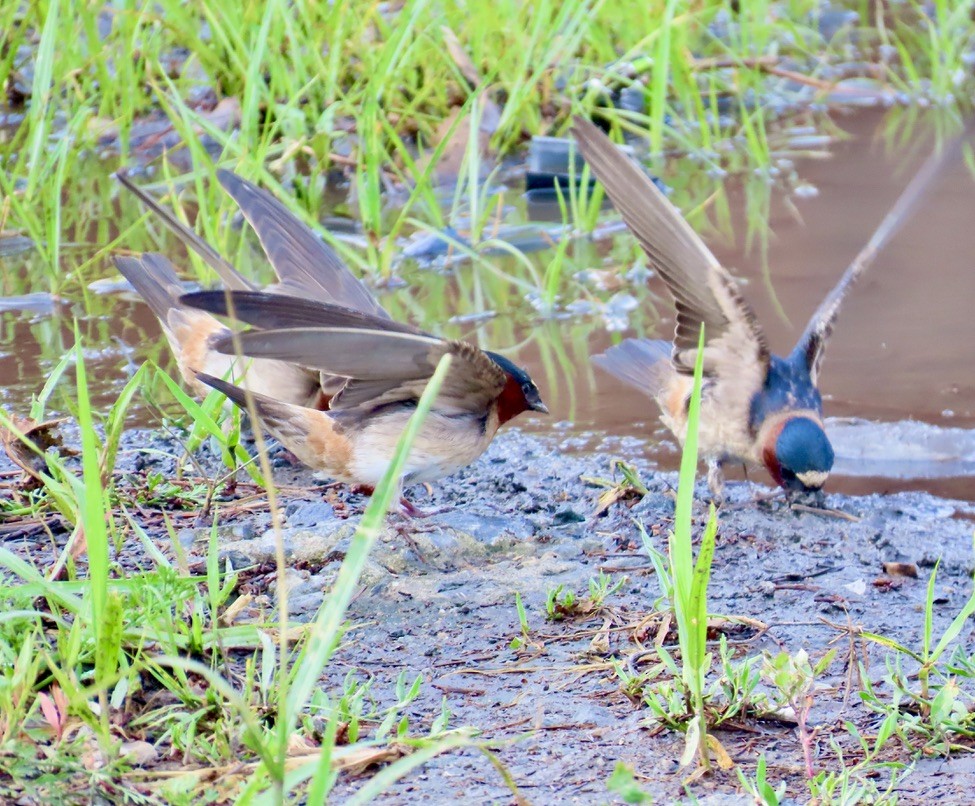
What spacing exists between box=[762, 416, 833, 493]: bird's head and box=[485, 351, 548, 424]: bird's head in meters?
0.76

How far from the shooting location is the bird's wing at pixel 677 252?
377 centimetres

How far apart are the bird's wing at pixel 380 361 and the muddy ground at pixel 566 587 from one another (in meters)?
0.33

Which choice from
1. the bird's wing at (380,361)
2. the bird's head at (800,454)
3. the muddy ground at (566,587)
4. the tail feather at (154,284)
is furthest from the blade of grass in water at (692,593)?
the tail feather at (154,284)

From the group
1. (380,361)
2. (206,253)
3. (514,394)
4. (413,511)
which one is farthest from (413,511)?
(206,253)

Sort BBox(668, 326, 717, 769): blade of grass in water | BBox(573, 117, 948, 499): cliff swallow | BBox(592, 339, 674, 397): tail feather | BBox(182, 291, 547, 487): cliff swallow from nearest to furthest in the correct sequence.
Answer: BBox(668, 326, 717, 769): blade of grass in water → BBox(182, 291, 547, 487): cliff swallow → BBox(573, 117, 948, 499): cliff swallow → BBox(592, 339, 674, 397): tail feather

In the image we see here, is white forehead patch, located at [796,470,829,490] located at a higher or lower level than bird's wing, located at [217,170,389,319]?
lower

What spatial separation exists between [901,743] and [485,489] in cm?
187

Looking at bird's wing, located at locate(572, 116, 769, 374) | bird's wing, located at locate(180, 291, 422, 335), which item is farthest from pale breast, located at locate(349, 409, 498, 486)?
bird's wing, located at locate(572, 116, 769, 374)

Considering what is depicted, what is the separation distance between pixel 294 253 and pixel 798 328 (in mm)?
2009

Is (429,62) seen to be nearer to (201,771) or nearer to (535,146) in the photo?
(535,146)

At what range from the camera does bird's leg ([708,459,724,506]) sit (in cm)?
426

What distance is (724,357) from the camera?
4227 millimetres

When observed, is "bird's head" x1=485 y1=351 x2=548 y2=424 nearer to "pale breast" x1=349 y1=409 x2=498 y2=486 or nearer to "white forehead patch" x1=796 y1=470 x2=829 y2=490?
"pale breast" x1=349 y1=409 x2=498 y2=486

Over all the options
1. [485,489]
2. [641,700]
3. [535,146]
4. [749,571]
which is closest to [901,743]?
[641,700]
